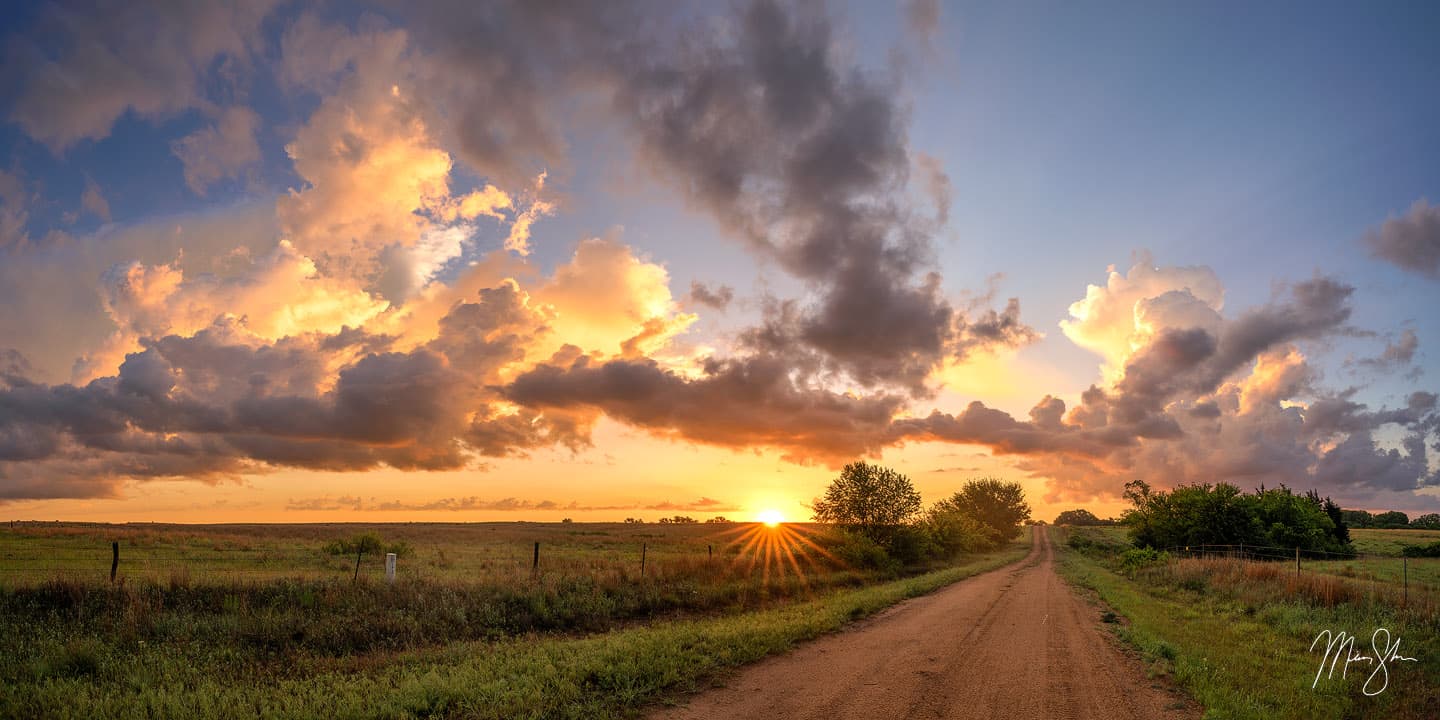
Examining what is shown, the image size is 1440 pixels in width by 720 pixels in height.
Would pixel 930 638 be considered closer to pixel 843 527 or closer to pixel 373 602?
pixel 373 602

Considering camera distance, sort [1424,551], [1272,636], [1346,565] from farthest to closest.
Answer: [1424,551]
[1346,565]
[1272,636]

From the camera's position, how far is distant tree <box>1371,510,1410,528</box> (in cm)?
14555

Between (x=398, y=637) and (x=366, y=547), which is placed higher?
(x=398, y=637)

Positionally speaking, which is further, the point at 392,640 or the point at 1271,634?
the point at 1271,634

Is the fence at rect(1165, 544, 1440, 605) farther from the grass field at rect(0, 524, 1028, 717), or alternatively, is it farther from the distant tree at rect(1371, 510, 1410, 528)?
the distant tree at rect(1371, 510, 1410, 528)

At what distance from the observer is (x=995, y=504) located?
102 meters

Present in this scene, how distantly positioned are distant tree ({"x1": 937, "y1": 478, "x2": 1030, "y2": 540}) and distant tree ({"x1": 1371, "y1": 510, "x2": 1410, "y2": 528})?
105550 millimetres

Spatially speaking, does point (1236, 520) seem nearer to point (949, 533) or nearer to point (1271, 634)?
point (949, 533)
